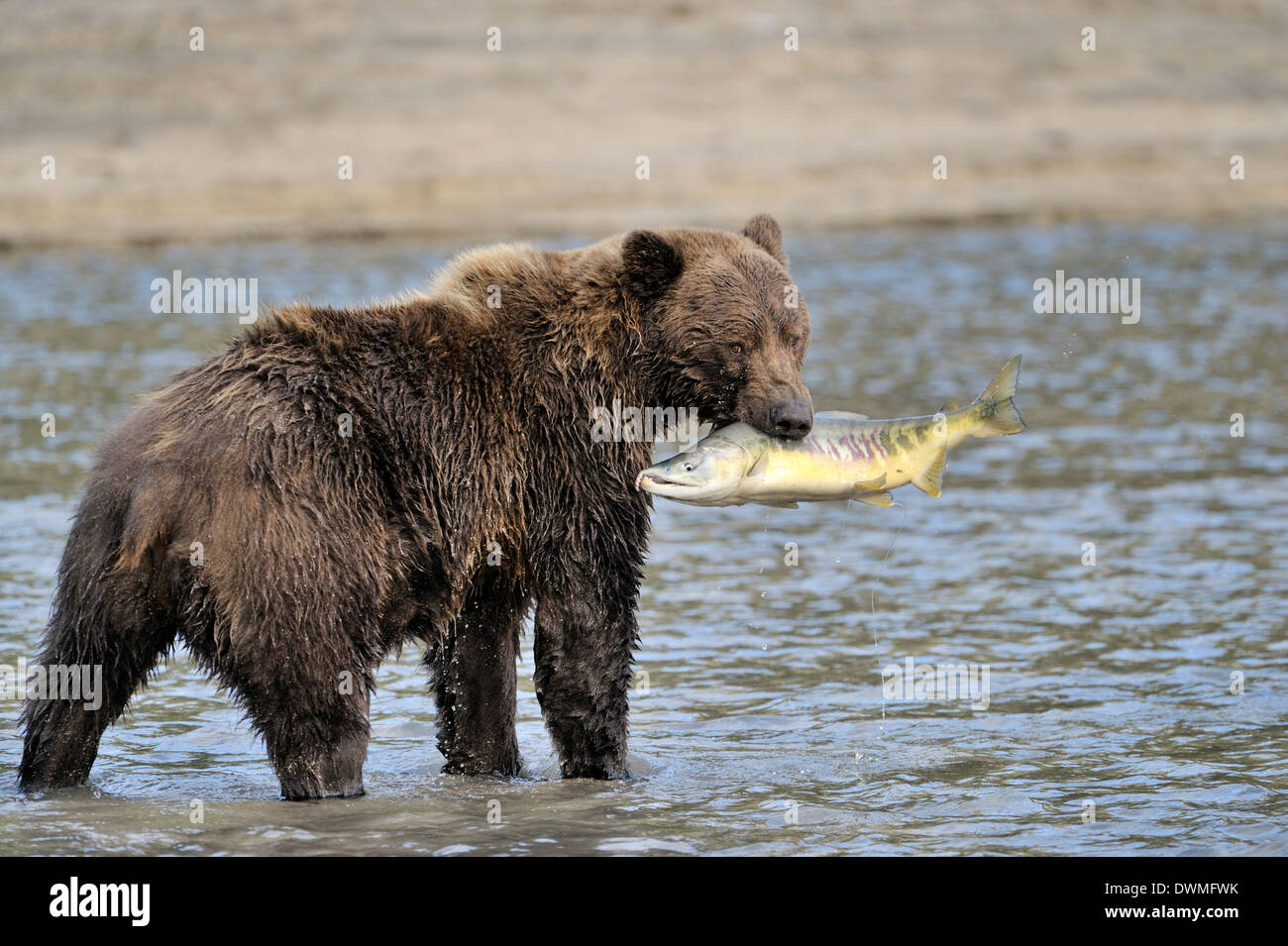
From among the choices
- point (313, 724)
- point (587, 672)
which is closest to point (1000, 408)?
point (587, 672)

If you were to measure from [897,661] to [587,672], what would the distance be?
263 centimetres

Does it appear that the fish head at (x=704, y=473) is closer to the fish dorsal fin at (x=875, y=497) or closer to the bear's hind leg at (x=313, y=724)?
the fish dorsal fin at (x=875, y=497)

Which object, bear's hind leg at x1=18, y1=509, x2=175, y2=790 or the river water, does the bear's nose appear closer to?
the river water

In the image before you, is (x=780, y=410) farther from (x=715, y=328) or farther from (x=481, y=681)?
(x=481, y=681)

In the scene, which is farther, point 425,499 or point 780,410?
point 780,410

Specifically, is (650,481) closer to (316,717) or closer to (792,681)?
(316,717)

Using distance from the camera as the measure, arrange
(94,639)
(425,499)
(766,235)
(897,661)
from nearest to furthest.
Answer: (94,639) → (425,499) → (766,235) → (897,661)

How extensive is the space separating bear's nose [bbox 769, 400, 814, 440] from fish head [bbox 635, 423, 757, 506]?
0.48ft

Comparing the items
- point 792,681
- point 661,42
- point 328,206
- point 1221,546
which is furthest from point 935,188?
point 792,681

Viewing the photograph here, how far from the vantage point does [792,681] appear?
8.80 metres

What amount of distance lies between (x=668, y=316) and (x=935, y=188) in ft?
66.8

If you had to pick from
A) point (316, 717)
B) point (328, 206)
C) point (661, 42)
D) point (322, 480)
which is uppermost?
point (661, 42)

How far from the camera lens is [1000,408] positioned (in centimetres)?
720

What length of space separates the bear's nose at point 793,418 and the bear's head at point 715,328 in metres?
0.04
